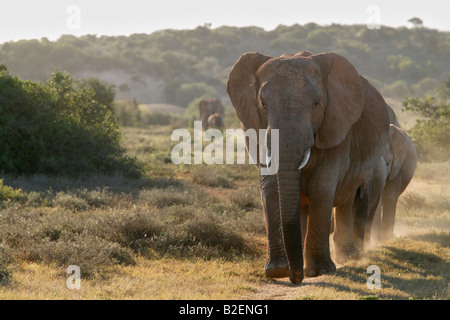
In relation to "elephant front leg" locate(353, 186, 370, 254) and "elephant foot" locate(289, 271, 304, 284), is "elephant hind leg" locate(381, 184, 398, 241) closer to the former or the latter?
"elephant front leg" locate(353, 186, 370, 254)

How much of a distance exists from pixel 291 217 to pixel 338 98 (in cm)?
162

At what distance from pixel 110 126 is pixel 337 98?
1026 cm

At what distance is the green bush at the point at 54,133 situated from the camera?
13805 mm

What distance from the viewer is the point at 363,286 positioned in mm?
6062

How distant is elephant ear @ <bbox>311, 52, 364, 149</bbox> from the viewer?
21.4 feet

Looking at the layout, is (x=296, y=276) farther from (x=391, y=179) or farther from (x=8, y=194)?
(x=8, y=194)

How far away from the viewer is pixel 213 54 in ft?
298

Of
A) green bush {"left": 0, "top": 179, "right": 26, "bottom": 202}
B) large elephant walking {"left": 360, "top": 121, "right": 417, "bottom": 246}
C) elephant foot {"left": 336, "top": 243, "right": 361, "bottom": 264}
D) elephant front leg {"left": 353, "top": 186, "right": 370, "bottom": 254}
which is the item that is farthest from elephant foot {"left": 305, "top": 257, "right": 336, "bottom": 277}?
green bush {"left": 0, "top": 179, "right": 26, "bottom": 202}

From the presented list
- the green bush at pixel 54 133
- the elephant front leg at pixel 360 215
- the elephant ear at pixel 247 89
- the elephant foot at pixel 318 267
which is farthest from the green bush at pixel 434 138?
the elephant ear at pixel 247 89

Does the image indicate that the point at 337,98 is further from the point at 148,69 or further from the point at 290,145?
the point at 148,69

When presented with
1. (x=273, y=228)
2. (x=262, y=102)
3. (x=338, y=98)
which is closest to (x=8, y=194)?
(x=273, y=228)
